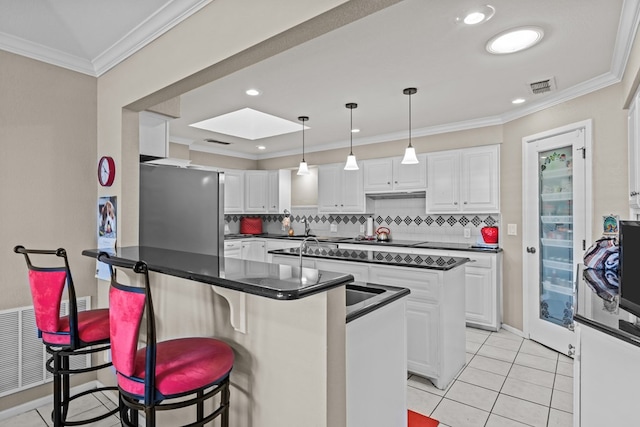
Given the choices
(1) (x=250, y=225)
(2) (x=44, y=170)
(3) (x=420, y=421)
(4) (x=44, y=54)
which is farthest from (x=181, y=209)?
(1) (x=250, y=225)

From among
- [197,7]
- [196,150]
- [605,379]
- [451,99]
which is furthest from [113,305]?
A: [196,150]

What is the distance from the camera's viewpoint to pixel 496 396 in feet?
8.50

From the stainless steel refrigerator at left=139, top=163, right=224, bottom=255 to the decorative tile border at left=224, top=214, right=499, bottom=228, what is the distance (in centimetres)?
306

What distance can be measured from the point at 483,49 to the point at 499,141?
6.83 feet

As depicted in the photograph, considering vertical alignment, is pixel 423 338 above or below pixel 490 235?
below

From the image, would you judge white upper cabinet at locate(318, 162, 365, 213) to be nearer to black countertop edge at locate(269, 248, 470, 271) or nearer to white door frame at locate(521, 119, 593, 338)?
black countertop edge at locate(269, 248, 470, 271)

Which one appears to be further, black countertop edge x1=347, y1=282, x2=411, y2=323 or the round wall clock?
the round wall clock

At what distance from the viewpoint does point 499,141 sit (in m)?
4.29

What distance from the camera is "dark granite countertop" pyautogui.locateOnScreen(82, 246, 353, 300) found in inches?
46.8

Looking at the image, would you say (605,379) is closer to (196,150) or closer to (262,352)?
(262,352)

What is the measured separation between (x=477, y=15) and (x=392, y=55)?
2.18 ft

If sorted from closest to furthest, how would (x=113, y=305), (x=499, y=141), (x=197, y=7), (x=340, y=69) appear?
(x=113, y=305), (x=197, y=7), (x=340, y=69), (x=499, y=141)

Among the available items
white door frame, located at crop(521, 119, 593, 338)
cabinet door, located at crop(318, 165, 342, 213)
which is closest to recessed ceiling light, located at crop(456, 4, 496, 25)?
white door frame, located at crop(521, 119, 593, 338)

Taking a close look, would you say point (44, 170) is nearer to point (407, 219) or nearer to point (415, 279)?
point (415, 279)
